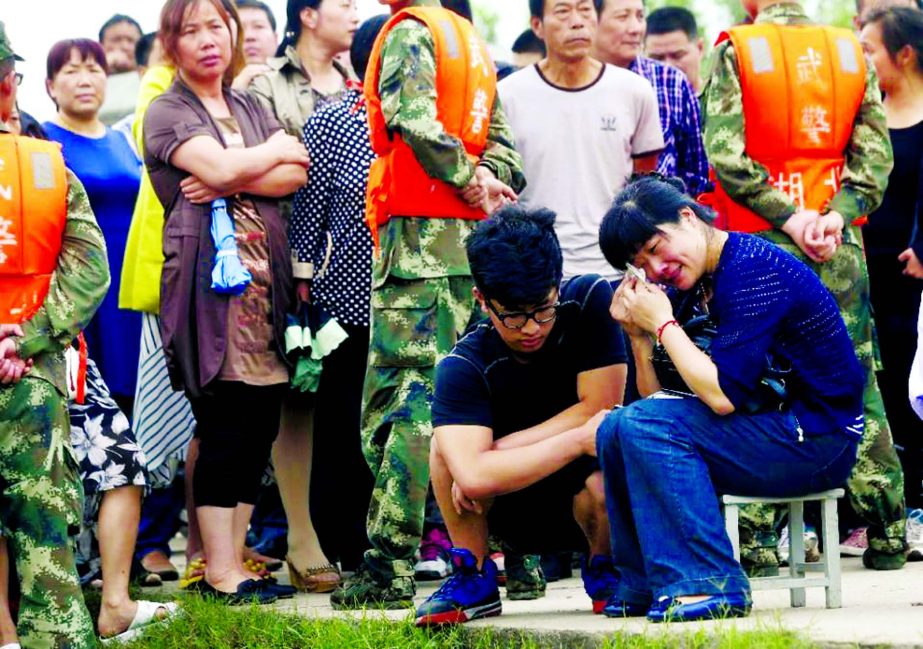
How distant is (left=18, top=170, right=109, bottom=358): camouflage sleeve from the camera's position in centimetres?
535

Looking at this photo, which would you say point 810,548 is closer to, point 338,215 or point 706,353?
point 706,353

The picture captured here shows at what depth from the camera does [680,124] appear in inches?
281

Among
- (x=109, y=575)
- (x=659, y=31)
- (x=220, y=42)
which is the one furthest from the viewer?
(x=659, y=31)

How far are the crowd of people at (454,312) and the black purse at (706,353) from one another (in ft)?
0.04

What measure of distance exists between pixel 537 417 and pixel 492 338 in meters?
0.29

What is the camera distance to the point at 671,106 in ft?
23.4

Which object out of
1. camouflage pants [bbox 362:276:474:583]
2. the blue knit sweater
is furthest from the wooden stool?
camouflage pants [bbox 362:276:474:583]

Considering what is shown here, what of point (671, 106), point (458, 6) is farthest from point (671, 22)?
point (458, 6)

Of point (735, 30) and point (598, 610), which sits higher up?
point (735, 30)

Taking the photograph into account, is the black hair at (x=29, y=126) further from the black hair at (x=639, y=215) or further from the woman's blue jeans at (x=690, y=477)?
the woman's blue jeans at (x=690, y=477)

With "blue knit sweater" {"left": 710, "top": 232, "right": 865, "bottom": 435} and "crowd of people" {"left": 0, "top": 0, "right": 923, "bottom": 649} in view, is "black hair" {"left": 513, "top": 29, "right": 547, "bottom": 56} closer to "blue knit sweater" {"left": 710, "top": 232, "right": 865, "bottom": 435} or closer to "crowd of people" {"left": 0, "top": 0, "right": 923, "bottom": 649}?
"crowd of people" {"left": 0, "top": 0, "right": 923, "bottom": 649}

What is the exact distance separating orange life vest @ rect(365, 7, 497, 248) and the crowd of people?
0.01 meters

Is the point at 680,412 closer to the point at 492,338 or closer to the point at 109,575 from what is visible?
the point at 492,338

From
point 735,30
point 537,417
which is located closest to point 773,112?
point 735,30
